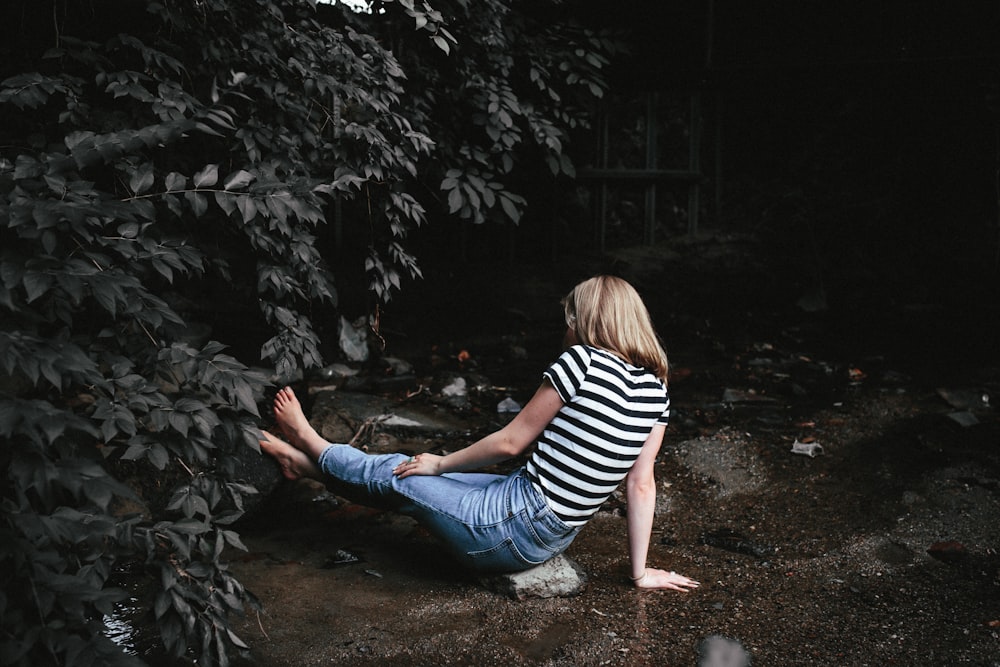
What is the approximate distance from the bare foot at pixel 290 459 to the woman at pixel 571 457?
1.61 feet

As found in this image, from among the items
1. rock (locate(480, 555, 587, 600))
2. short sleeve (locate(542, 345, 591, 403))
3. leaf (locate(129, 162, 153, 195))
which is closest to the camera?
leaf (locate(129, 162, 153, 195))

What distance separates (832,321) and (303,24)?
4.68 metres

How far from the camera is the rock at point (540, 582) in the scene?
7.91ft

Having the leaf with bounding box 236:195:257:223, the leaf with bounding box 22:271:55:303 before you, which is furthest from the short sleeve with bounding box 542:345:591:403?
the leaf with bounding box 22:271:55:303

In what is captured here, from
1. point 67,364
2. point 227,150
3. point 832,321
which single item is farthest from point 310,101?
point 832,321

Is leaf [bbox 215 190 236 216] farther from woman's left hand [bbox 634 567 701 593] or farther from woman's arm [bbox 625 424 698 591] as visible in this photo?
woman's left hand [bbox 634 567 701 593]

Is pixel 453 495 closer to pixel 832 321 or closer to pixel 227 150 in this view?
pixel 227 150

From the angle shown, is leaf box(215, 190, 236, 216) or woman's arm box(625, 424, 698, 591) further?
woman's arm box(625, 424, 698, 591)

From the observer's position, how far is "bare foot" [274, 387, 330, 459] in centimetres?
283

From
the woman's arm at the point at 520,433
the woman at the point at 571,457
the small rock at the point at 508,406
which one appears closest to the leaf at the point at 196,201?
the woman at the point at 571,457

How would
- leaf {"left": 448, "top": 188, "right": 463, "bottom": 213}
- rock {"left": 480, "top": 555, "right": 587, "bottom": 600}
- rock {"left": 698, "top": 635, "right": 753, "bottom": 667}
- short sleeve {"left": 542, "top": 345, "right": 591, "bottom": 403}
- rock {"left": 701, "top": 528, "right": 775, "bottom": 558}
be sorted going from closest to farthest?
rock {"left": 698, "top": 635, "right": 753, "bottom": 667} → short sleeve {"left": 542, "top": 345, "right": 591, "bottom": 403} → rock {"left": 480, "top": 555, "right": 587, "bottom": 600} → rock {"left": 701, "top": 528, "right": 775, "bottom": 558} → leaf {"left": 448, "top": 188, "right": 463, "bottom": 213}

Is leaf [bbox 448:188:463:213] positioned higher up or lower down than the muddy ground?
higher up

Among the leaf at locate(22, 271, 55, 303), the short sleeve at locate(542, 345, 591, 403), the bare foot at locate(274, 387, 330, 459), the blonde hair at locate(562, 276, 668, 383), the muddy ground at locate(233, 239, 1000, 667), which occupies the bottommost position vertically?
the muddy ground at locate(233, 239, 1000, 667)

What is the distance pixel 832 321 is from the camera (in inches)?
241
